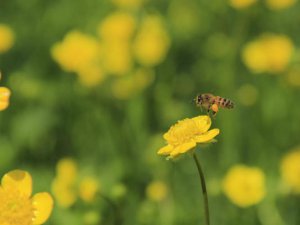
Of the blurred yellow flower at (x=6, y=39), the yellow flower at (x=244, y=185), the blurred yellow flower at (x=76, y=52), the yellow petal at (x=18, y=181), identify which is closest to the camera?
the yellow petal at (x=18, y=181)

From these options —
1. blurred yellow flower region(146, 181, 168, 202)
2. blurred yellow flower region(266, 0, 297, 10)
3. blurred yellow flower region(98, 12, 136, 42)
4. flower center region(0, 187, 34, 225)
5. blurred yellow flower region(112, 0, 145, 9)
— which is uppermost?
blurred yellow flower region(112, 0, 145, 9)

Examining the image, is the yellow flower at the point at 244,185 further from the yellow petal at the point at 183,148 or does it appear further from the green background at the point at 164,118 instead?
the yellow petal at the point at 183,148

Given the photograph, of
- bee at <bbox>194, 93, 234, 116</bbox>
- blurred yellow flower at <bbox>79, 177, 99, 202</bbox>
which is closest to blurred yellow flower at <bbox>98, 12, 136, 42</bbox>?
blurred yellow flower at <bbox>79, 177, 99, 202</bbox>

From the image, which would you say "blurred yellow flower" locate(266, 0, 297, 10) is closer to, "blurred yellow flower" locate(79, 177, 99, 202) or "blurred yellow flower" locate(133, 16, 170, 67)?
"blurred yellow flower" locate(133, 16, 170, 67)

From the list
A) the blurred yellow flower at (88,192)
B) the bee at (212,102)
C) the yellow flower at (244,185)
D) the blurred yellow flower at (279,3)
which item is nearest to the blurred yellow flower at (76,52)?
the blurred yellow flower at (279,3)

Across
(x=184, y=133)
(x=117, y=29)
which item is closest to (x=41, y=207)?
(x=184, y=133)
